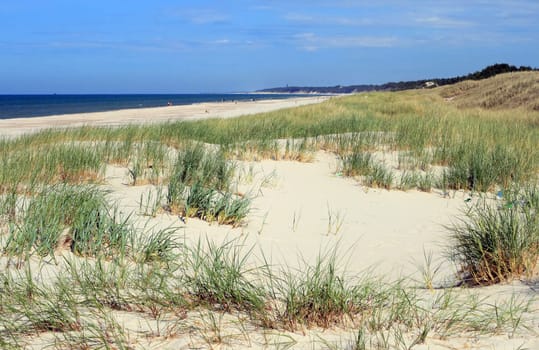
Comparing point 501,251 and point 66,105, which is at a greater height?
point 66,105

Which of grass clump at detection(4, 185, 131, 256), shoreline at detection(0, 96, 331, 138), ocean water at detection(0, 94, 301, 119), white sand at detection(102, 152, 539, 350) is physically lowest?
white sand at detection(102, 152, 539, 350)

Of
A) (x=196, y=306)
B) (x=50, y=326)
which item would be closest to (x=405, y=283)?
(x=196, y=306)

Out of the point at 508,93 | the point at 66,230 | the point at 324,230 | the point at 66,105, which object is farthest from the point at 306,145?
the point at 66,105

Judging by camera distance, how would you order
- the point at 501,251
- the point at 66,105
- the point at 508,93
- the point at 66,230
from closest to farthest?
the point at 501,251 < the point at 66,230 < the point at 508,93 < the point at 66,105

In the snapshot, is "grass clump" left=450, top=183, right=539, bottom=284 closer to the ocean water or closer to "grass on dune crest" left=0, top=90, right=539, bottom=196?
"grass on dune crest" left=0, top=90, right=539, bottom=196

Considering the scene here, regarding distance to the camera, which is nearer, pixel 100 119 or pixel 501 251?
pixel 501 251

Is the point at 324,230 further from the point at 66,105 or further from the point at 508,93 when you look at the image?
the point at 66,105

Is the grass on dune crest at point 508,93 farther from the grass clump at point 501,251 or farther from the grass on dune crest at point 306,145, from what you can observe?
the grass clump at point 501,251

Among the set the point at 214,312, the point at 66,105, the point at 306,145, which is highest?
the point at 66,105

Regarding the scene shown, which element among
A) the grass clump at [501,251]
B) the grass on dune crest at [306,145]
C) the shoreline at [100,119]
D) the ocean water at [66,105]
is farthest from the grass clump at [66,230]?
the ocean water at [66,105]

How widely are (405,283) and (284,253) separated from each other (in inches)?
42.3

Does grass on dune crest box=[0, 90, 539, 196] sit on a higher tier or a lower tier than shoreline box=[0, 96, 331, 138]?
lower

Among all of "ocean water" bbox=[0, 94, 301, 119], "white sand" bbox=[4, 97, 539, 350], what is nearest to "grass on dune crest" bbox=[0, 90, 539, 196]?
"white sand" bbox=[4, 97, 539, 350]

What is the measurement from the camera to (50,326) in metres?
2.29
